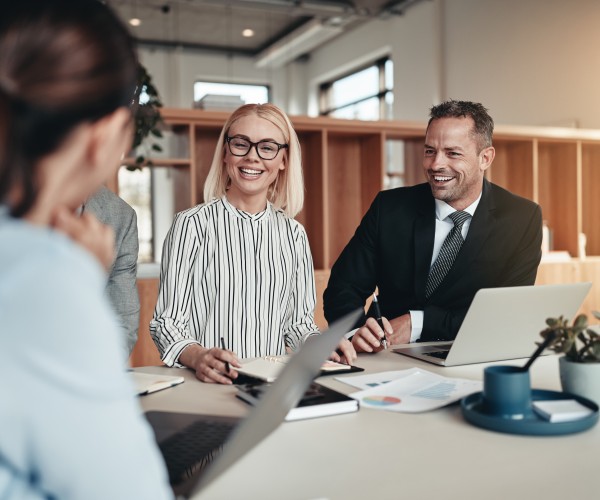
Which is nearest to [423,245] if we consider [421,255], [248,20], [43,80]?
[421,255]

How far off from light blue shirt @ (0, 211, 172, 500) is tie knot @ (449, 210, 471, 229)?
209 cm

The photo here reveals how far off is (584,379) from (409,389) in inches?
14.0

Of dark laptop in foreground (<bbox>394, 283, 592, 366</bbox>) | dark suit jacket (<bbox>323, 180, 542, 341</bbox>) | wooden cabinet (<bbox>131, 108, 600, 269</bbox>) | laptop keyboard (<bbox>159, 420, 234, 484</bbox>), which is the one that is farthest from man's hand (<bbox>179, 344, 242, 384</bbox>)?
wooden cabinet (<bbox>131, 108, 600, 269</bbox>)

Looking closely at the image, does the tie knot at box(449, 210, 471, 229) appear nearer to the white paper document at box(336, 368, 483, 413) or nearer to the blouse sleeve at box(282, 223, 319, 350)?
the blouse sleeve at box(282, 223, 319, 350)

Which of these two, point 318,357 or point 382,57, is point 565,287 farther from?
point 382,57

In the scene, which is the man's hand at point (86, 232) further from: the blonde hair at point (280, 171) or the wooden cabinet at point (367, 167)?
the wooden cabinet at point (367, 167)

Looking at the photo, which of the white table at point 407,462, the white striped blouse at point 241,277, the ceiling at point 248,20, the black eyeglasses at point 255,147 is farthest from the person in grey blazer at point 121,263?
the ceiling at point 248,20

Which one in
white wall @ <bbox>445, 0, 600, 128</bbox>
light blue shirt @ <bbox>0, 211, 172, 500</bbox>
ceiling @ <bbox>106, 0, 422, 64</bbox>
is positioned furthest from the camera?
ceiling @ <bbox>106, 0, 422, 64</bbox>

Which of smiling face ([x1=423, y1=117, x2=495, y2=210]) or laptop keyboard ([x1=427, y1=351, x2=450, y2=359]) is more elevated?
smiling face ([x1=423, y1=117, x2=495, y2=210])

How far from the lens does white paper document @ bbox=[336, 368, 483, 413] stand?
129 cm

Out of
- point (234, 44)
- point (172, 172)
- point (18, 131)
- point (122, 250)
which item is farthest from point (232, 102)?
point (234, 44)

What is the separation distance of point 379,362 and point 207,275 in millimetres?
656

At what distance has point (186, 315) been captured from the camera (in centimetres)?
196

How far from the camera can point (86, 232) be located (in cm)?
70
